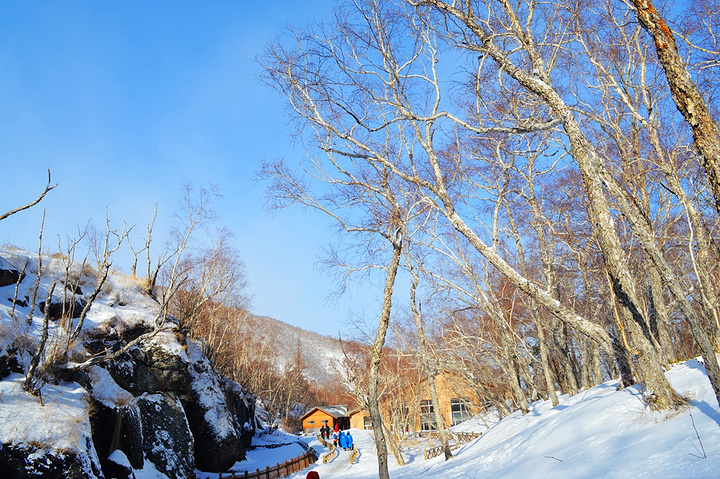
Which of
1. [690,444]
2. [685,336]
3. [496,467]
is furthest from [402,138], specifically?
[685,336]

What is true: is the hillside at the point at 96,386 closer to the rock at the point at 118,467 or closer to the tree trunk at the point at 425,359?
the rock at the point at 118,467

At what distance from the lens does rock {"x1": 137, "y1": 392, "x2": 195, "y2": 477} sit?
1305 cm

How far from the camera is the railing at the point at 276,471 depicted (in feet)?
49.4

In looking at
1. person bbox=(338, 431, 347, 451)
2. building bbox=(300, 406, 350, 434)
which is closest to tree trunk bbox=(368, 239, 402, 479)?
person bbox=(338, 431, 347, 451)

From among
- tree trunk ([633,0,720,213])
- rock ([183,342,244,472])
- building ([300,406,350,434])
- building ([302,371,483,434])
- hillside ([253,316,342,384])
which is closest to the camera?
tree trunk ([633,0,720,213])

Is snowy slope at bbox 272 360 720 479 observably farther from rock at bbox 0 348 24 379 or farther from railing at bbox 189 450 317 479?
rock at bbox 0 348 24 379

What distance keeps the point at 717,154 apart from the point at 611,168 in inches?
388

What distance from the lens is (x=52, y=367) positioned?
10086 millimetres

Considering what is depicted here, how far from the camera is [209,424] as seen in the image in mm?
17062

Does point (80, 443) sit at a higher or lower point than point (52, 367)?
lower

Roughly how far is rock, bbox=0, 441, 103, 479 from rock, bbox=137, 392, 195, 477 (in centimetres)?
453

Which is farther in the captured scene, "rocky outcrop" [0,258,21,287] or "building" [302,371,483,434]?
"building" [302,371,483,434]

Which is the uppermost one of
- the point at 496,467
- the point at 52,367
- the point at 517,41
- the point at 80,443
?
the point at 517,41

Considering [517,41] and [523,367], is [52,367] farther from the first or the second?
[523,367]
